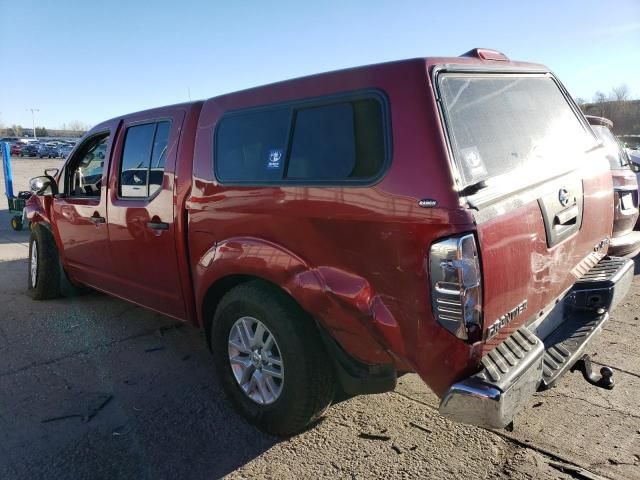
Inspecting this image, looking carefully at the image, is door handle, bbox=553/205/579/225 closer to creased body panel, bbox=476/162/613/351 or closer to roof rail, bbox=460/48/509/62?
creased body panel, bbox=476/162/613/351

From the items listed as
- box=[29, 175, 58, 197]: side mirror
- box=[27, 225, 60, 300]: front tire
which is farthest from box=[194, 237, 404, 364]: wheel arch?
box=[27, 225, 60, 300]: front tire

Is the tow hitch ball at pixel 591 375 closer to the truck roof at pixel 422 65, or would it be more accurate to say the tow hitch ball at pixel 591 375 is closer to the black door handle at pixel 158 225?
the truck roof at pixel 422 65

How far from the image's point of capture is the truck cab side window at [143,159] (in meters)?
3.63

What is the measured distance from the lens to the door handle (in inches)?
103

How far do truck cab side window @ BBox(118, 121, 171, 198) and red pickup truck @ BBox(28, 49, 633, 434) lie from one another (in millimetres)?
24

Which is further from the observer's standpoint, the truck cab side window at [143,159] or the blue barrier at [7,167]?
the blue barrier at [7,167]

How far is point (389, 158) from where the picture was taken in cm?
228

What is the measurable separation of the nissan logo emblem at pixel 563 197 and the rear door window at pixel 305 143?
1.05m

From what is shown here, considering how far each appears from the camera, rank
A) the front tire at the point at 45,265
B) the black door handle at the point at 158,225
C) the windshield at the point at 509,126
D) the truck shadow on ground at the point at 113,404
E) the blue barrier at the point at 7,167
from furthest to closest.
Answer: the blue barrier at the point at 7,167 < the front tire at the point at 45,265 < the black door handle at the point at 158,225 < the truck shadow on ground at the point at 113,404 < the windshield at the point at 509,126

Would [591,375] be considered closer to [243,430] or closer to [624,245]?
[624,245]

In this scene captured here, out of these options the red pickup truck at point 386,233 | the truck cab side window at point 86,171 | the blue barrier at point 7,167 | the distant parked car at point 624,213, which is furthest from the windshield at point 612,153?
the blue barrier at point 7,167

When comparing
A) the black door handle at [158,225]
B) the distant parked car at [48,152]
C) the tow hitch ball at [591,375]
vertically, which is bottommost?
the tow hitch ball at [591,375]

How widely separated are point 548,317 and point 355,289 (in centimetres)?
121

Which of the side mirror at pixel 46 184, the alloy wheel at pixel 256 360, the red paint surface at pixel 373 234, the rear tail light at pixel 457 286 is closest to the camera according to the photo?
the rear tail light at pixel 457 286
